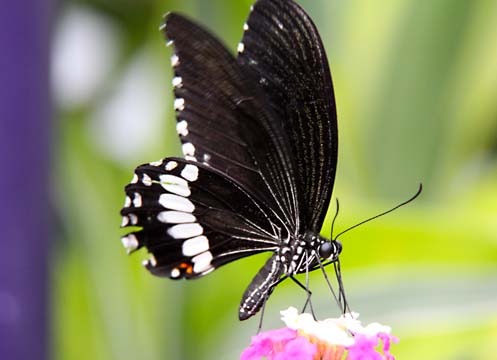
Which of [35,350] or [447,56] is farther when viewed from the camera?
[447,56]

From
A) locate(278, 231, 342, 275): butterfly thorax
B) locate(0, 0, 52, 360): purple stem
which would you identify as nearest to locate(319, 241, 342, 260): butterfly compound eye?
locate(278, 231, 342, 275): butterfly thorax

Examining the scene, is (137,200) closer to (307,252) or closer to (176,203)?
(176,203)

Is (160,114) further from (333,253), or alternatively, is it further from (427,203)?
(333,253)

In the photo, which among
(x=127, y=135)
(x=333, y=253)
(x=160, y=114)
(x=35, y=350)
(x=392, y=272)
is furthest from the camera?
(x=127, y=135)

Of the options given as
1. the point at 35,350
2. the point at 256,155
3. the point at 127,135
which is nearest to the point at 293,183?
the point at 256,155

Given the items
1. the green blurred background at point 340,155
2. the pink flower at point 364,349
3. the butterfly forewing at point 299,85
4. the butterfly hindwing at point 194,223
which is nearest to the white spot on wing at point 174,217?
the butterfly hindwing at point 194,223

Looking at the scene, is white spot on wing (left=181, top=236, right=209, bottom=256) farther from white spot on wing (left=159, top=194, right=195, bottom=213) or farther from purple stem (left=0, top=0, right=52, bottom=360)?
purple stem (left=0, top=0, right=52, bottom=360)

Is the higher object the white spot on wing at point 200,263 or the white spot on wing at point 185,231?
the white spot on wing at point 185,231

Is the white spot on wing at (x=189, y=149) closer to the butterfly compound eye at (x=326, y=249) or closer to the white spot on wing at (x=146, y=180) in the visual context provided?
the white spot on wing at (x=146, y=180)
